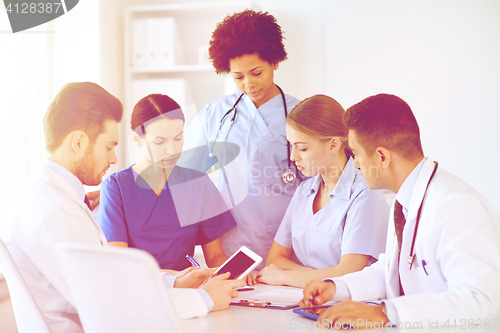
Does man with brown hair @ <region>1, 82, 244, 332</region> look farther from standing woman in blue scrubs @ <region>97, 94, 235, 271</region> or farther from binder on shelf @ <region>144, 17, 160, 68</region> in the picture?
binder on shelf @ <region>144, 17, 160, 68</region>

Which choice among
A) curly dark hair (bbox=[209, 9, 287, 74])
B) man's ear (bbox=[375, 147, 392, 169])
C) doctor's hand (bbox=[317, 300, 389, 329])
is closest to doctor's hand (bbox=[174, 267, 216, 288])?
doctor's hand (bbox=[317, 300, 389, 329])

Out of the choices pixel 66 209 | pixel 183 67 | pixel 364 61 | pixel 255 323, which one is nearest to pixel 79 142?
pixel 66 209

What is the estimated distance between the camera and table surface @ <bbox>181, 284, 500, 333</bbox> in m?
0.88

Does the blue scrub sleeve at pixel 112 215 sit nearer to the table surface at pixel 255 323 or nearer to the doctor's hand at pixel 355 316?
the table surface at pixel 255 323

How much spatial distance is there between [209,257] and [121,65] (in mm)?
1642

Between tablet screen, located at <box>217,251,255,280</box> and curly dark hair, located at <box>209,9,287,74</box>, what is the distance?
0.83m

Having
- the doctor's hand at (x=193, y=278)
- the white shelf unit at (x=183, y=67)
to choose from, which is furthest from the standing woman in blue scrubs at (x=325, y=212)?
the white shelf unit at (x=183, y=67)

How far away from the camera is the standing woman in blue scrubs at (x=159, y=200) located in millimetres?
1512

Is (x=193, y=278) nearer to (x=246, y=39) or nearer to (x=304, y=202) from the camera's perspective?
(x=304, y=202)

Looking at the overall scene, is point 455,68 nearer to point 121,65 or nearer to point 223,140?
point 223,140

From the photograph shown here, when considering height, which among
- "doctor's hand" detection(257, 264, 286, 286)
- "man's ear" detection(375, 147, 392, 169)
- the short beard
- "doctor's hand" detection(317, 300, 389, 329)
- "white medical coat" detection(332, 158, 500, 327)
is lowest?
"doctor's hand" detection(257, 264, 286, 286)

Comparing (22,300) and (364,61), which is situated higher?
(364,61)

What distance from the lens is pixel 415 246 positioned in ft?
3.28

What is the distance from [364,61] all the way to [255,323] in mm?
2163
